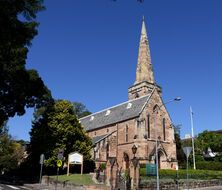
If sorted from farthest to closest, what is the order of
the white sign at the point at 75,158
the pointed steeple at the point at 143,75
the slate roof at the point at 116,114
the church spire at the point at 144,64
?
1. the church spire at the point at 144,64
2. the pointed steeple at the point at 143,75
3. the slate roof at the point at 116,114
4. the white sign at the point at 75,158

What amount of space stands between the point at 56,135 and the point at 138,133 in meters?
12.7

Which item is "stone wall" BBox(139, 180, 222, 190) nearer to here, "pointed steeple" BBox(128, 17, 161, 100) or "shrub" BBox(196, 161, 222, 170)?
"shrub" BBox(196, 161, 222, 170)

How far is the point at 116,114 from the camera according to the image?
5425 cm

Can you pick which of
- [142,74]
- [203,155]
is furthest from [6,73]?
[203,155]

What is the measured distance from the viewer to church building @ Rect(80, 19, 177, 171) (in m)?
45.3

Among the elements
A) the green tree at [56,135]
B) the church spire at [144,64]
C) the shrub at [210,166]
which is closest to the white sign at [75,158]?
the green tree at [56,135]

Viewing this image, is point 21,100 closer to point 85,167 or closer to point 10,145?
point 85,167

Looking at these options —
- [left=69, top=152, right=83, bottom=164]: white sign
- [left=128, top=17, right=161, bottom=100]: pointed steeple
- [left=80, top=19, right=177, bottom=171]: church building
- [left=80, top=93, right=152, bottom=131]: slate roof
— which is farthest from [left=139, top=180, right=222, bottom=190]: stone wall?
[left=128, top=17, right=161, bottom=100]: pointed steeple

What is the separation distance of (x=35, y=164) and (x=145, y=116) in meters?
17.3

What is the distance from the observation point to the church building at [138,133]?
45281 mm

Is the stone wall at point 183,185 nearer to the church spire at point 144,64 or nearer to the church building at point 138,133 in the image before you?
the church building at point 138,133

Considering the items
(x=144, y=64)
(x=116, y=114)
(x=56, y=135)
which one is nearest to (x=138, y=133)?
(x=116, y=114)

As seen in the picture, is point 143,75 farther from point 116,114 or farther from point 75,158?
point 75,158

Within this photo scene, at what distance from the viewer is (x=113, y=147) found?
Answer: 50312mm
